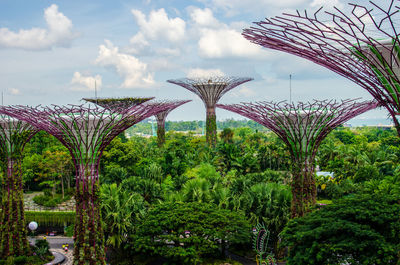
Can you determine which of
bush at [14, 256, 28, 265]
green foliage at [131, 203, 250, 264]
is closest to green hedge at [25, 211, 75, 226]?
bush at [14, 256, 28, 265]

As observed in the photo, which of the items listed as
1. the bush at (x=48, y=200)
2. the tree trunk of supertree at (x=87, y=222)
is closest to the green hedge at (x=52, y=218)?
the bush at (x=48, y=200)

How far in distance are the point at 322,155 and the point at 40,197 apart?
24530 mm

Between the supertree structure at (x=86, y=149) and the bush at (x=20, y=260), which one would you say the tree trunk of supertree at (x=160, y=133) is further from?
the supertree structure at (x=86, y=149)

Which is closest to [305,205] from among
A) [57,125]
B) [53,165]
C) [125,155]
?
[57,125]

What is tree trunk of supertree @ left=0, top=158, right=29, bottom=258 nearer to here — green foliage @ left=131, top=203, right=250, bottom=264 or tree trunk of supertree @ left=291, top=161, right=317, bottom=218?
green foliage @ left=131, top=203, right=250, bottom=264

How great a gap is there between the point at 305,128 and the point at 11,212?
43.3ft

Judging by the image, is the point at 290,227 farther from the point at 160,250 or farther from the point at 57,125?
the point at 57,125

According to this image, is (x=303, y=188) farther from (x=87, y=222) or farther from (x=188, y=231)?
(x=87, y=222)

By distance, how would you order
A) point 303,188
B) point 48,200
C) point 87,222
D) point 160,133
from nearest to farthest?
point 87,222
point 303,188
point 48,200
point 160,133

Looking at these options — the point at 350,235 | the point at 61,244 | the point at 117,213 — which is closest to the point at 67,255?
the point at 61,244

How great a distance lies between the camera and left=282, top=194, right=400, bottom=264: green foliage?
467 inches

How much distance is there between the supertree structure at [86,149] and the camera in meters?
15.8

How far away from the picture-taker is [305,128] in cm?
1772

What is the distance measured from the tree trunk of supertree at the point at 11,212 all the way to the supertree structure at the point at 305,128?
1120 cm
